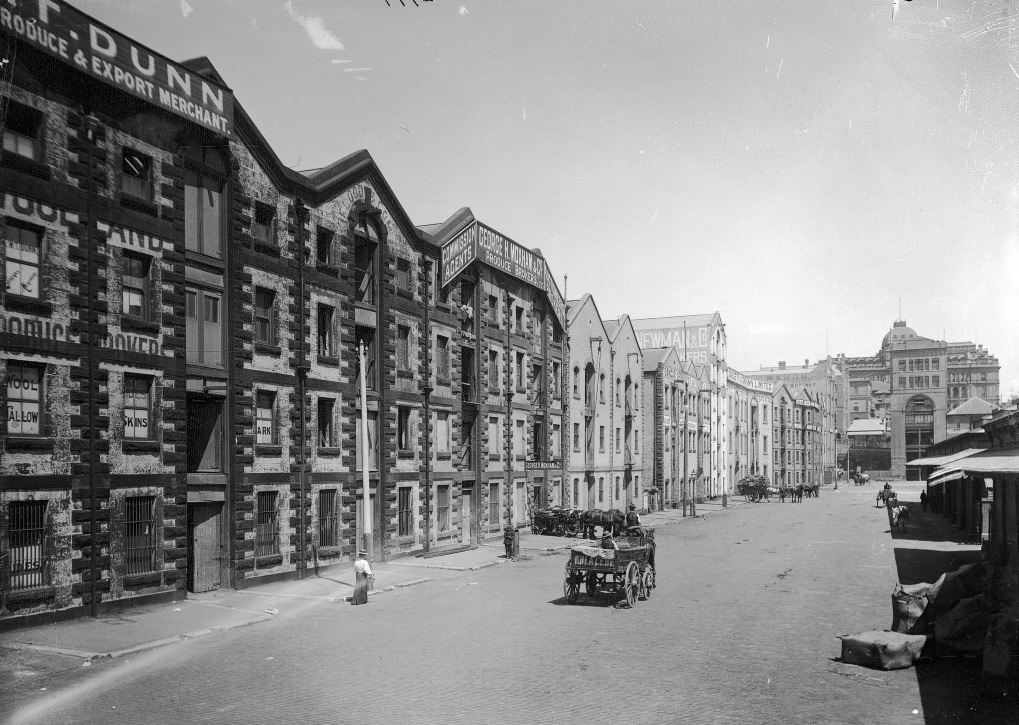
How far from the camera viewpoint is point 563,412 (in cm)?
4894

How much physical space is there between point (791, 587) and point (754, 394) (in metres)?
75.3

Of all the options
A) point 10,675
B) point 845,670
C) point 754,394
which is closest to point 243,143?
point 10,675

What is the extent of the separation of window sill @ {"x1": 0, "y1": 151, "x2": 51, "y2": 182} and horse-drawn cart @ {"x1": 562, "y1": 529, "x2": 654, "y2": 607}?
1592cm

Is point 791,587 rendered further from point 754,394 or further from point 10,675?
point 754,394

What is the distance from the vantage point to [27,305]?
18.3 metres

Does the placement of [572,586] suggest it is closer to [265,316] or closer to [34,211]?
[265,316]

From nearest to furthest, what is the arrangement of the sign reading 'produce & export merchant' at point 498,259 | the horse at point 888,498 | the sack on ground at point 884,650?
1. the sack on ground at point 884,650
2. the sign reading 'produce & export merchant' at point 498,259
3. the horse at point 888,498

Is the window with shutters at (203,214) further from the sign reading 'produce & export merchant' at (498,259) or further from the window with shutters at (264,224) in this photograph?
the sign reading 'produce & export merchant' at (498,259)

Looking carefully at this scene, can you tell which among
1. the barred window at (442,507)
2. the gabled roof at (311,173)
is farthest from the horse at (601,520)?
the gabled roof at (311,173)

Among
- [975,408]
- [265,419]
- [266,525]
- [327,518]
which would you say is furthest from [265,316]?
[975,408]

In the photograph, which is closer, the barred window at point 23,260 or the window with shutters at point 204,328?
the barred window at point 23,260

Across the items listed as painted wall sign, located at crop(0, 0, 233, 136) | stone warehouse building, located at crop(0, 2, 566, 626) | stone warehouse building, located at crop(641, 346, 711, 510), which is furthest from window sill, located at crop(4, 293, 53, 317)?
stone warehouse building, located at crop(641, 346, 711, 510)

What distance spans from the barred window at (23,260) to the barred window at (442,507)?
20.0 m

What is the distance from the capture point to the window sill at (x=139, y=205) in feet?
68.7
